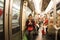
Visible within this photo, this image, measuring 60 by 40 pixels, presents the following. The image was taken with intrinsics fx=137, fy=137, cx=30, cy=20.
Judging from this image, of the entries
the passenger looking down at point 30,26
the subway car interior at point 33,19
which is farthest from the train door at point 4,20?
the passenger looking down at point 30,26

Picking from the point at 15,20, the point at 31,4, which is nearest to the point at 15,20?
the point at 15,20

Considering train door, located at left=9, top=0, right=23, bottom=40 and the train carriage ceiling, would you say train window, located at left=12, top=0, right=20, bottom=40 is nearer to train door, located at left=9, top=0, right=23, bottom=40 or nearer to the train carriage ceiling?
train door, located at left=9, top=0, right=23, bottom=40

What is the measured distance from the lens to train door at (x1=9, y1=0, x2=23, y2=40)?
151 centimetres

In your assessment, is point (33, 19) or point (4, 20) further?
point (33, 19)

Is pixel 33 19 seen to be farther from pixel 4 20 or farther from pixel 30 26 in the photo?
pixel 4 20

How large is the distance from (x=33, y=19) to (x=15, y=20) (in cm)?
21

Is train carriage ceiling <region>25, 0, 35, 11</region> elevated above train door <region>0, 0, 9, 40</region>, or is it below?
above

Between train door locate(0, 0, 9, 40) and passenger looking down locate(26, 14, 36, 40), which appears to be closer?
train door locate(0, 0, 9, 40)

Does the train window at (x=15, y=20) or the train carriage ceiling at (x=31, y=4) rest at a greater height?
the train carriage ceiling at (x=31, y=4)

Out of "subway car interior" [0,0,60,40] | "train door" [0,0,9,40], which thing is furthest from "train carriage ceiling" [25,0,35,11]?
"train door" [0,0,9,40]

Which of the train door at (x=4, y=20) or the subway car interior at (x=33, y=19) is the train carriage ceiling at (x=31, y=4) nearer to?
the subway car interior at (x=33, y=19)

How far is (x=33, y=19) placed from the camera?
5.25ft

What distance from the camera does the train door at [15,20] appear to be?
4.97ft

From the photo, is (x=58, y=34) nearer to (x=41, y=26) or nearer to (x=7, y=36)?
(x=41, y=26)
